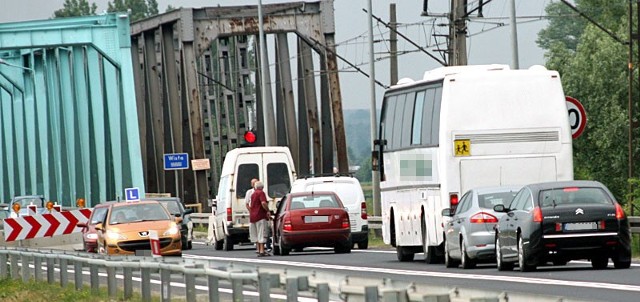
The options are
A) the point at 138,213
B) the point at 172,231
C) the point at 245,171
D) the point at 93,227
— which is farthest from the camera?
the point at 245,171

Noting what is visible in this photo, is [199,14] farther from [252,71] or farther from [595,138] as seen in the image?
[595,138]

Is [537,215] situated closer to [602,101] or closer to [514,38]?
[514,38]

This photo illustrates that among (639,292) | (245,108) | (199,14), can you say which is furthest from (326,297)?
(245,108)

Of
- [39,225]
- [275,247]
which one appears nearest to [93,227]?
[39,225]

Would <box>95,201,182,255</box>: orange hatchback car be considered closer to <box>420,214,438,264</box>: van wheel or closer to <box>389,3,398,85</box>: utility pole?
<box>420,214,438,264</box>: van wheel

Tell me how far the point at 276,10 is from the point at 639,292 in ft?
152

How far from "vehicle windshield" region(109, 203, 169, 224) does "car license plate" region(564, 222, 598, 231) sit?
41.7 feet

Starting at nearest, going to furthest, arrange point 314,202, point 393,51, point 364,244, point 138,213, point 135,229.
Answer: point 135,229
point 138,213
point 314,202
point 364,244
point 393,51

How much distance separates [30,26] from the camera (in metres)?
64.2

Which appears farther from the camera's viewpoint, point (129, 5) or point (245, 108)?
point (129, 5)

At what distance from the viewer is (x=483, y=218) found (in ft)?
84.4

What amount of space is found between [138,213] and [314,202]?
3500 mm

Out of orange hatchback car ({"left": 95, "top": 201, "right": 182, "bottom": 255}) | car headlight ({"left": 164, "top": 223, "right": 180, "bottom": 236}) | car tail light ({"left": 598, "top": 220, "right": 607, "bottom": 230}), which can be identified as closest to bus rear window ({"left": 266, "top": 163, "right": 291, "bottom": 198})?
orange hatchback car ({"left": 95, "top": 201, "right": 182, "bottom": 255})

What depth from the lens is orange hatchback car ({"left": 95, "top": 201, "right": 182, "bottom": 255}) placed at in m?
33.4
